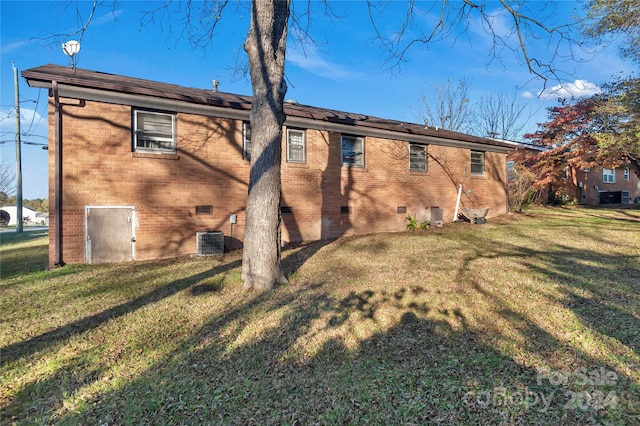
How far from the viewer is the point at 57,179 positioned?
23.3 ft

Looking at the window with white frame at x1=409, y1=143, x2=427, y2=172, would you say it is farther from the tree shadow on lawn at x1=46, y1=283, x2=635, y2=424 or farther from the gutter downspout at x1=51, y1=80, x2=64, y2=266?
the gutter downspout at x1=51, y1=80, x2=64, y2=266

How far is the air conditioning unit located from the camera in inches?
324

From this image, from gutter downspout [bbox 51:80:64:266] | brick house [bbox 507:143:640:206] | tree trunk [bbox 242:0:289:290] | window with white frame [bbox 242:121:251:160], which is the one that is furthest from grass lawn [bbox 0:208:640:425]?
brick house [bbox 507:143:640:206]

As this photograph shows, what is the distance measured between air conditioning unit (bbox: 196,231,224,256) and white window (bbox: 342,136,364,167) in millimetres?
5109

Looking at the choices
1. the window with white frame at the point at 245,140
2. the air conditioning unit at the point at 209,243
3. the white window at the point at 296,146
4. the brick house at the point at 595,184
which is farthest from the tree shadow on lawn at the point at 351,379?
the brick house at the point at 595,184

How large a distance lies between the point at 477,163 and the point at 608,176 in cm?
2051

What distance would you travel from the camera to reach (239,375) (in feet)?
9.86

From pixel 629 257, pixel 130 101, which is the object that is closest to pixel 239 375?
pixel 130 101

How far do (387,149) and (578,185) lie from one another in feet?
70.7

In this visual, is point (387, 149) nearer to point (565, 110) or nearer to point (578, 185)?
point (565, 110)

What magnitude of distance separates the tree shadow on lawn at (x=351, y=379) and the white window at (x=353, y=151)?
780 centimetres

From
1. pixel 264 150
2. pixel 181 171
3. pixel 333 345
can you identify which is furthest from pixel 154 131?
pixel 333 345

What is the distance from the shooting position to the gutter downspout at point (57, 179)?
7047 millimetres

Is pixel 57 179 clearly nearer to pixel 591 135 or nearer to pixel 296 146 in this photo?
pixel 296 146
